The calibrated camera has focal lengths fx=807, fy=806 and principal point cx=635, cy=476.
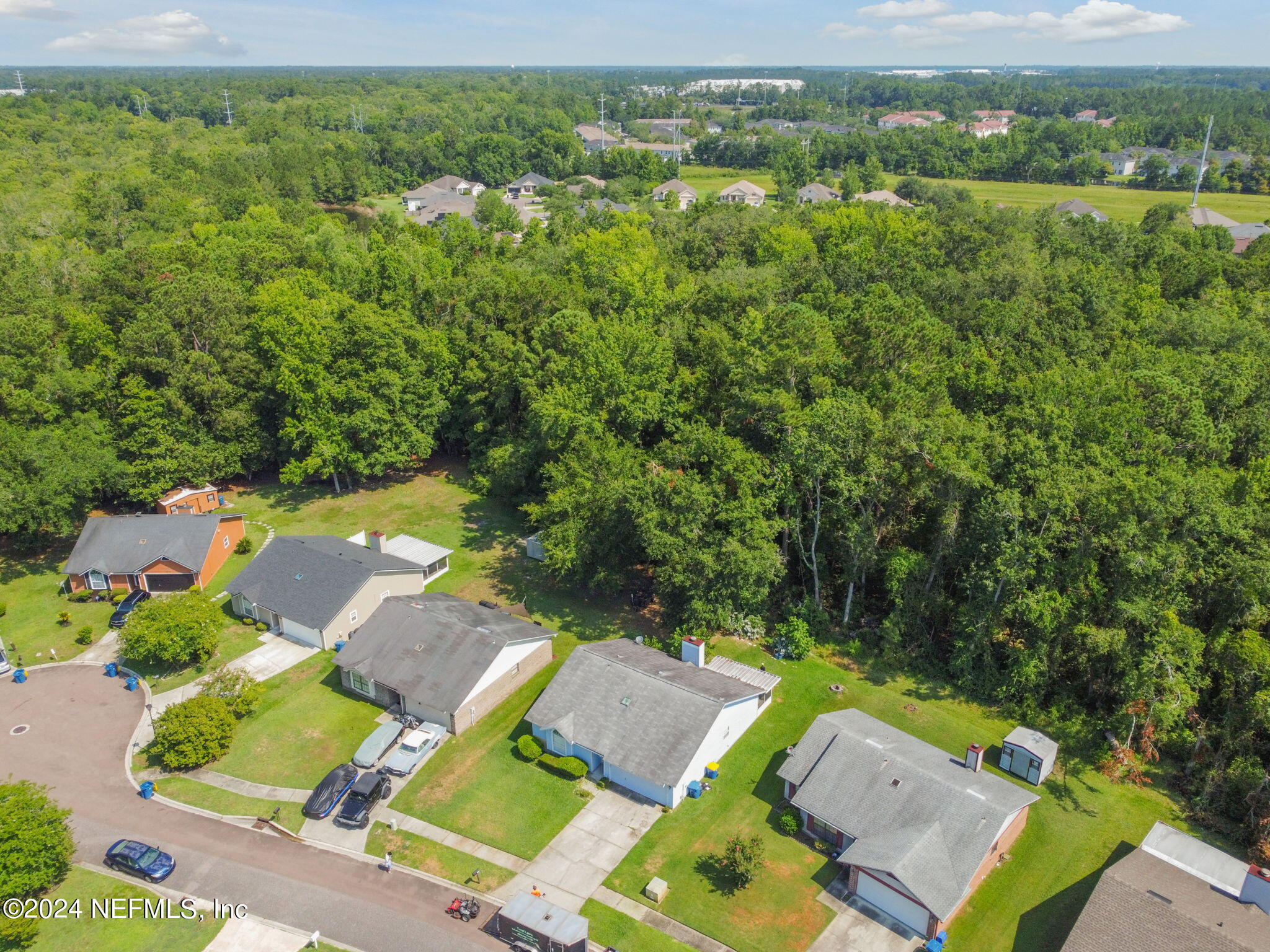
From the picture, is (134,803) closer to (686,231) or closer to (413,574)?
(413,574)

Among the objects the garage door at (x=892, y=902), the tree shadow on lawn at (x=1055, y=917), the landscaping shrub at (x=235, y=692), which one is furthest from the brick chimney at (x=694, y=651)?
the landscaping shrub at (x=235, y=692)

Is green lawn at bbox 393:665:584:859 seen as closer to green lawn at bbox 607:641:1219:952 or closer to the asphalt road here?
the asphalt road

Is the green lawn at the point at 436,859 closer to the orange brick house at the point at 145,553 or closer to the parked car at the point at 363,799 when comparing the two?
the parked car at the point at 363,799

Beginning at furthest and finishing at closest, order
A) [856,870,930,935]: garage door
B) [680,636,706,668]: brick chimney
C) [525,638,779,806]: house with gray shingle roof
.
Answer: [680,636,706,668]: brick chimney, [525,638,779,806]: house with gray shingle roof, [856,870,930,935]: garage door

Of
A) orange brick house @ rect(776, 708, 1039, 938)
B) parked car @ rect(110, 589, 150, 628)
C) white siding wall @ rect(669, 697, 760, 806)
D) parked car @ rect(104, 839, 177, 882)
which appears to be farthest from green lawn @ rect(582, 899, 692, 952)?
parked car @ rect(110, 589, 150, 628)

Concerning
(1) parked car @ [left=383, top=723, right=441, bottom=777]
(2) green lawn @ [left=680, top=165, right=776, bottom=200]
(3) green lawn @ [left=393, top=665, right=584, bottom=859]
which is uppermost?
(2) green lawn @ [left=680, top=165, right=776, bottom=200]

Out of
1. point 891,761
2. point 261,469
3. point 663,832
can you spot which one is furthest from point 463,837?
point 261,469
